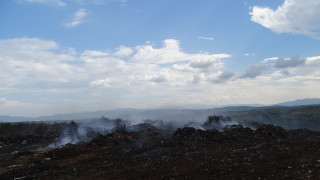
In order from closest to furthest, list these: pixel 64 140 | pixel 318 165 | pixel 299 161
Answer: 1. pixel 318 165
2. pixel 299 161
3. pixel 64 140

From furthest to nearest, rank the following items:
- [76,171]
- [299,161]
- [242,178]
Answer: [76,171] < [299,161] < [242,178]

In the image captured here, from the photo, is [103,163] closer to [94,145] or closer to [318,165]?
[94,145]

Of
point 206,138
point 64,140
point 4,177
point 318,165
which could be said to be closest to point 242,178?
point 318,165

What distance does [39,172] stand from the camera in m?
16.3

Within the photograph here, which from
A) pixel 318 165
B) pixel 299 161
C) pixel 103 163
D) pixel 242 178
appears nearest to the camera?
pixel 242 178

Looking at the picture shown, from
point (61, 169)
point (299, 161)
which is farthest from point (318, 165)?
point (61, 169)

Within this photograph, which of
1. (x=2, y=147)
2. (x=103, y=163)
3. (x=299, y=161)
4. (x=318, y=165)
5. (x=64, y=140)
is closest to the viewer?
(x=318, y=165)

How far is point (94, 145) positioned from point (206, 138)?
9.07 metres

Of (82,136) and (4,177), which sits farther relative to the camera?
(82,136)

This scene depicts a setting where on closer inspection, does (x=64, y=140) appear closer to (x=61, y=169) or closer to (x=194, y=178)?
(x=61, y=169)

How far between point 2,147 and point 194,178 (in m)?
25.3

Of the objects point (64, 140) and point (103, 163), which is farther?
point (64, 140)

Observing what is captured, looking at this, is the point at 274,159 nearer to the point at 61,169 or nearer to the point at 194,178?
the point at 194,178

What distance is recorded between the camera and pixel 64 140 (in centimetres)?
3369
